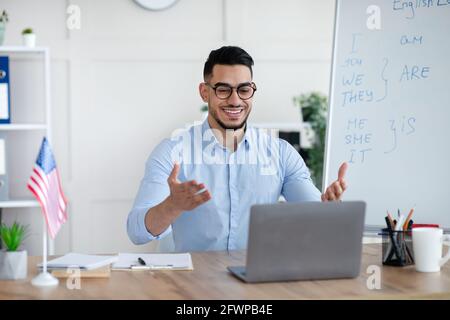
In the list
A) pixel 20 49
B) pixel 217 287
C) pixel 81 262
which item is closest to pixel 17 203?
pixel 20 49

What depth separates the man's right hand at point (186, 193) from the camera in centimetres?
202

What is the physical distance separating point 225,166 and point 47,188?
90 cm

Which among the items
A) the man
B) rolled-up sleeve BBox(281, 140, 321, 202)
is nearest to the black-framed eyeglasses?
the man

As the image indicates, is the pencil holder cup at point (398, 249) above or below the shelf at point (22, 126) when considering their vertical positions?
below

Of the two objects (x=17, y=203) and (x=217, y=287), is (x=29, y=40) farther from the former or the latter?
(x=217, y=287)

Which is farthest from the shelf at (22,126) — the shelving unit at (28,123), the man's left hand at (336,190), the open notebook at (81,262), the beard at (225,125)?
the man's left hand at (336,190)

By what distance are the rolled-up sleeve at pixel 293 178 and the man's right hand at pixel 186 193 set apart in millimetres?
708

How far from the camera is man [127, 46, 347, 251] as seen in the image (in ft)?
8.55

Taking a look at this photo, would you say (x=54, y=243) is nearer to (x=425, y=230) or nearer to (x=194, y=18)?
(x=194, y=18)

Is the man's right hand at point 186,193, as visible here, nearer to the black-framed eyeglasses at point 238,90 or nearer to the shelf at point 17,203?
the black-framed eyeglasses at point 238,90

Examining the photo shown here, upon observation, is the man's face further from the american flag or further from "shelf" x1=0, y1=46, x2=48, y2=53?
"shelf" x1=0, y1=46, x2=48, y2=53

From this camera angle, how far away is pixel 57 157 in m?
4.03

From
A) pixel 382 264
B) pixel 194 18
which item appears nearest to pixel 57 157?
pixel 194 18

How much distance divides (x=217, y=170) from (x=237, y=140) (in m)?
0.14
